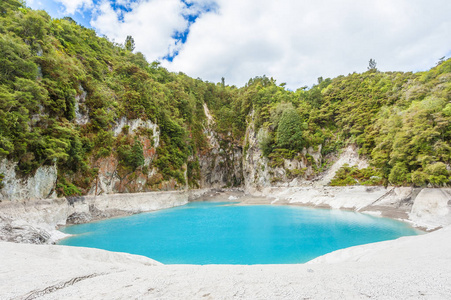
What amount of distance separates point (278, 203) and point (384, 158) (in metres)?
18.3

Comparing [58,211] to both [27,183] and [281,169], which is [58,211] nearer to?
[27,183]

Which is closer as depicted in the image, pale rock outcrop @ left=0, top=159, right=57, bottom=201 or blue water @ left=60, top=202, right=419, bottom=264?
blue water @ left=60, top=202, right=419, bottom=264

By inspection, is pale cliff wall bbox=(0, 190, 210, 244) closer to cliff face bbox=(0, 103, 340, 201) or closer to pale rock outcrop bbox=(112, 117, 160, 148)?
cliff face bbox=(0, 103, 340, 201)

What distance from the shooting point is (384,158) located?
23.8 metres

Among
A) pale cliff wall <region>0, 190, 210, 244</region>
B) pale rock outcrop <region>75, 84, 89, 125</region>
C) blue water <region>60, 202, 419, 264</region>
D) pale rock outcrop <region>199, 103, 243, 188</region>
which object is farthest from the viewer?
→ pale rock outcrop <region>199, 103, 243, 188</region>

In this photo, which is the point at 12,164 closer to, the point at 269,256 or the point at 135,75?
the point at 269,256

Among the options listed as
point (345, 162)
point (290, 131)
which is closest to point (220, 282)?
point (345, 162)

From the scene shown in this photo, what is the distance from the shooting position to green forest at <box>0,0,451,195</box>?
1744cm

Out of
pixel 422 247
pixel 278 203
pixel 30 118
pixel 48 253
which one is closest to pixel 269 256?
pixel 422 247

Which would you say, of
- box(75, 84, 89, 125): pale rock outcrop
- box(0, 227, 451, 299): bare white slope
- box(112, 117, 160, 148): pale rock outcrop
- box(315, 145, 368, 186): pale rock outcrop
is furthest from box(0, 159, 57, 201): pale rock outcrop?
box(315, 145, 368, 186): pale rock outcrop

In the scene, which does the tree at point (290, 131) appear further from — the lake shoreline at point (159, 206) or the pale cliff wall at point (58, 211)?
the pale cliff wall at point (58, 211)

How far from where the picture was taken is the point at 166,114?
42875 millimetres

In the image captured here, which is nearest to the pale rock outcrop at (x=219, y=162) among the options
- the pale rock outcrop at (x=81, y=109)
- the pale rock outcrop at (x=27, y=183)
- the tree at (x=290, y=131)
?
the tree at (x=290, y=131)

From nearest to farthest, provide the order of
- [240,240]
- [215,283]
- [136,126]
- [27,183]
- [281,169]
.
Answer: [215,283]
[240,240]
[27,183]
[136,126]
[281,169]
